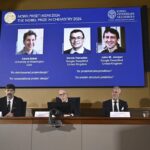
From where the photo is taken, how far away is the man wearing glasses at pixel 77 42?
7.07 meters

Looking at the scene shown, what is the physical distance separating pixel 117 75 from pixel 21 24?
2.40m

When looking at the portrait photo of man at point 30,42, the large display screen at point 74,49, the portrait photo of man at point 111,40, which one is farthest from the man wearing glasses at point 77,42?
the portrait photo of man at point 30,42

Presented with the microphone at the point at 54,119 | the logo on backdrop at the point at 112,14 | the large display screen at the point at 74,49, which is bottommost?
the microphone at the point at 54,119

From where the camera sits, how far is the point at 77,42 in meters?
7.14

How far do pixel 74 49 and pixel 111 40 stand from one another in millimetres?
820

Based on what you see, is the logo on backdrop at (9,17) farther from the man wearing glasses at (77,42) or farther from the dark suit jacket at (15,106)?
the dark suit jacket at (15,106)

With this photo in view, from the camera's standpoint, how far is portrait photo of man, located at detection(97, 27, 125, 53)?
7.02m

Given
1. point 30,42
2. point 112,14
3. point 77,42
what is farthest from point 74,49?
point 112,14

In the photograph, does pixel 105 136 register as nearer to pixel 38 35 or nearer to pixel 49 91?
pixel 49 91

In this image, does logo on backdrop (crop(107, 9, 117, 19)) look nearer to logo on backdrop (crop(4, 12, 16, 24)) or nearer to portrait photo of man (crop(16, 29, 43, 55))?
portrait photo of man (crop(16, 29, 43, 55))

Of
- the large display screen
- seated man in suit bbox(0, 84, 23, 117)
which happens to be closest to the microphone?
seated man in suit bbox(0, 84, 23, 117)

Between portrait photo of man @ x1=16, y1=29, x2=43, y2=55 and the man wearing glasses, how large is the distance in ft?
2.07

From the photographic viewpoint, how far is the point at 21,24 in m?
7.36

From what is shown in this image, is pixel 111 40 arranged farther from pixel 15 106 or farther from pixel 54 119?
pixel 54 119
